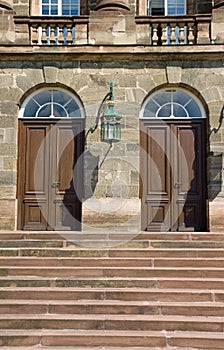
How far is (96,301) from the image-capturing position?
7.22 m

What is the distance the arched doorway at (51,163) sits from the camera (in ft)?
36.2

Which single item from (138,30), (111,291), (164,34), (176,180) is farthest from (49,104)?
(111,291)

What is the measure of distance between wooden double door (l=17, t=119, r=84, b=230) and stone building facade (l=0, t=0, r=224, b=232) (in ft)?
0.11

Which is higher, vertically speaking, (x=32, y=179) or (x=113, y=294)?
(x=32, y=179)

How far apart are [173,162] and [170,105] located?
138 cm

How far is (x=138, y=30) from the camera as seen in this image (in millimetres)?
11172

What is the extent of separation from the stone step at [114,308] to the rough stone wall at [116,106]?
144 inches

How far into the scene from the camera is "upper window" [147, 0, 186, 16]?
12305 millimetres

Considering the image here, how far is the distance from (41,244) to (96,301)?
84.9 inches

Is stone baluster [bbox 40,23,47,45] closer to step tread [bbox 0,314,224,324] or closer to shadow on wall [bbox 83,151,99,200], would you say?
shadow on wall [bbox 83,151,99,200]

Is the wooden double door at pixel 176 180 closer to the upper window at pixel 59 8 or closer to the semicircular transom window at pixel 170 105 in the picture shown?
the semicircular transom window at pixel 170 105

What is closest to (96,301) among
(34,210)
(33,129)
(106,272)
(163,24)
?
(106,272)

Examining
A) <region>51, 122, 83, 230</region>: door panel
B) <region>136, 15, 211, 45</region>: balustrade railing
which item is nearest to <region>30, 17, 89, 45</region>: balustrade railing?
<region>136, 15, 211, 45</region>: balustrade railing

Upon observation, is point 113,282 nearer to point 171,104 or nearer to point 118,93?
point 118,93
